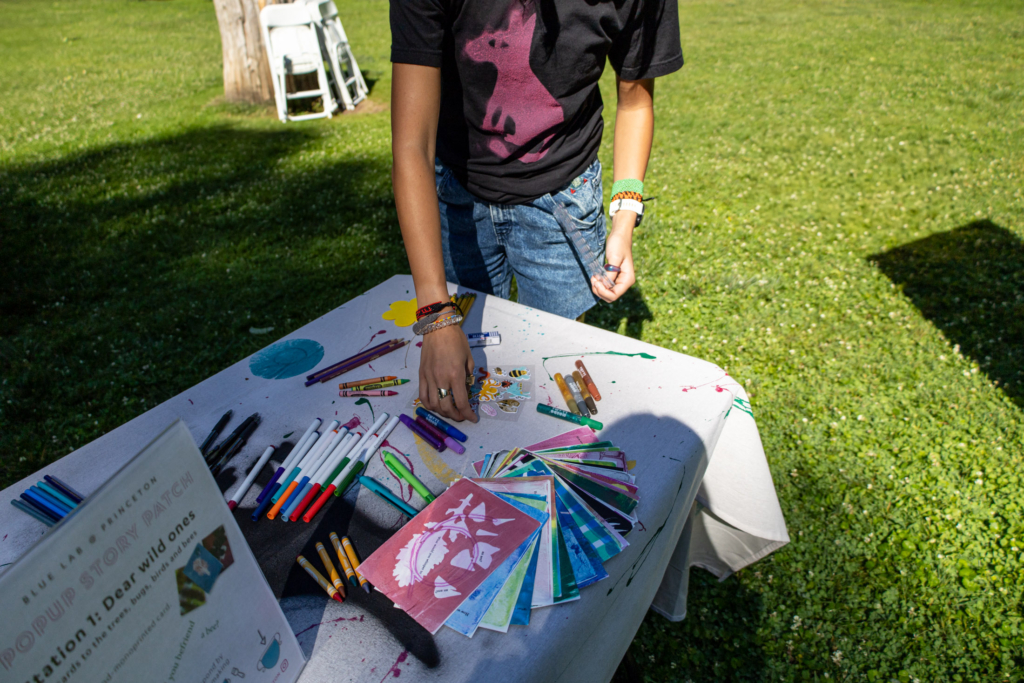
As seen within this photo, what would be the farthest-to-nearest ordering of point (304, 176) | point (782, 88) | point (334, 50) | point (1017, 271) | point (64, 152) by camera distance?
point (782, 88) < point (334, 50) < point (64, 152) < point (304, 176) < point (1017, 271)

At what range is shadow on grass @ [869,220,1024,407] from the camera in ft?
10.1

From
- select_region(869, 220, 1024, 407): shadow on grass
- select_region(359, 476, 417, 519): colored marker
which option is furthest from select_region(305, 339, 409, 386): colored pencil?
select_region(869, 220, 1024, 407): shadow on grass

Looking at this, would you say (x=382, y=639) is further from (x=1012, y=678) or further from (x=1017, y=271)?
(x=1017, y=271)

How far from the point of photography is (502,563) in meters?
0.95

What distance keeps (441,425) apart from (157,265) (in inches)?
155

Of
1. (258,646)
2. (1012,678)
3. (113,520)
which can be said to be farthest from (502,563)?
(1012,678)

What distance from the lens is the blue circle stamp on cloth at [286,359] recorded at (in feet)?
4.78

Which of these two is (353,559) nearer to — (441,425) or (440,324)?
(441,425)

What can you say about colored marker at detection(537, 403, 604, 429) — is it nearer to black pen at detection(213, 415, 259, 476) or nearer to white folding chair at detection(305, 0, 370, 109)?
black pen at detection(213, 415, 259, 476)

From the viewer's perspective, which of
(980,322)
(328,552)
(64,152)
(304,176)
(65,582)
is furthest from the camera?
(64,152)

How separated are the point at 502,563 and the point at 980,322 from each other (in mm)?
3739

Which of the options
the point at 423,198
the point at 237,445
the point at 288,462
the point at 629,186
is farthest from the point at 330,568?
the point at 629,186

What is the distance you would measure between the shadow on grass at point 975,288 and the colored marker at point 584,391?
110 inches

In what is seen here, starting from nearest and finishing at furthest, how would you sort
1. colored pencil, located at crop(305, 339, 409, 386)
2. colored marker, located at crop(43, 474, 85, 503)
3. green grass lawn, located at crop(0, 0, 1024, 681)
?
colored marker, located at crop(43, 474, 85, 503) < colored pencil, located at crop(305, 339, 409, 386) < green grass lawn, located at crop(0, 0, 1024, 681)
